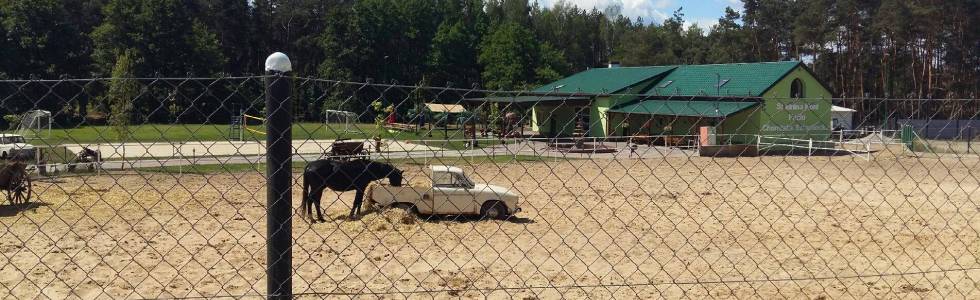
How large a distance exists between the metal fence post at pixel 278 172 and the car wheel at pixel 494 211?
954 centimetres

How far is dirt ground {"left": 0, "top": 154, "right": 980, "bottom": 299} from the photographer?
7.27 metres

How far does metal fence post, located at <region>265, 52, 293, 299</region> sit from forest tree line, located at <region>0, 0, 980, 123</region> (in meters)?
33.4

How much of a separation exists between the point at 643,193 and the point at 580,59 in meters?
67.5

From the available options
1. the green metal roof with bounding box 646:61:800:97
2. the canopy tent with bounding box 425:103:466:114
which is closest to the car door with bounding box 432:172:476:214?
the canopy tent with bounding box 425:103:466:114

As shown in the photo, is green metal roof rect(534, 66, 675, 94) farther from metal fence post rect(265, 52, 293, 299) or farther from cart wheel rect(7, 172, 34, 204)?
metal fence post rect(265, 52, 293, 299)

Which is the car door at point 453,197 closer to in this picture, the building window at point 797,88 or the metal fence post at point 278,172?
the metal fence post at point 278,172

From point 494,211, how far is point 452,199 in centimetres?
69

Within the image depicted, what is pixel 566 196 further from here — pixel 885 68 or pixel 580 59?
pixel 580 59

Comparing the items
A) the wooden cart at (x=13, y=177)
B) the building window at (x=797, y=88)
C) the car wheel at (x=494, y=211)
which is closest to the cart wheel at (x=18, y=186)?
the wooden cart at (x=13, y=177)

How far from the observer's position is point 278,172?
2.72 m

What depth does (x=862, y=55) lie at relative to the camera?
166 feet

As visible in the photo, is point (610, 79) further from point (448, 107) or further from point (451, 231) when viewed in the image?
point (451, 231)

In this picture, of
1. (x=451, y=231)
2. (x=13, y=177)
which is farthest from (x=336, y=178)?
(x=13, y=177)

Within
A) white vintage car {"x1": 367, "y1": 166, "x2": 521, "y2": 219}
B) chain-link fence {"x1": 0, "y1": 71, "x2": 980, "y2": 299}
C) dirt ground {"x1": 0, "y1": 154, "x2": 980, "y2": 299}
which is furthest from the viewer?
white vintage car {"x1": 367, "y1": 166, "x2": 521, "y2": 219}
